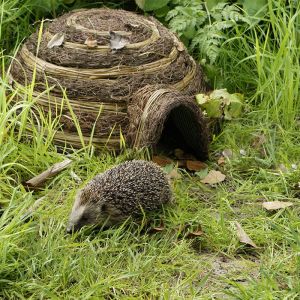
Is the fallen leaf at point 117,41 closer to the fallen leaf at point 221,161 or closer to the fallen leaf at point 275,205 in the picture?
the fallen leaf at point 221,161

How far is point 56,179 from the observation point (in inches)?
191

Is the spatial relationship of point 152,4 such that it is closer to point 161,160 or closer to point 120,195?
point 161,160

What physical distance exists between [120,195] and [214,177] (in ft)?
2.93

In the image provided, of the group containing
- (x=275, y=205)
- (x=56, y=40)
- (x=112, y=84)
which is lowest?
(x=275, y=205)

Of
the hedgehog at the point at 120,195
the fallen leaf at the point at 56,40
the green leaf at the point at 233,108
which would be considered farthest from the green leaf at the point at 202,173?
the fallen leaf at the point at 56,40

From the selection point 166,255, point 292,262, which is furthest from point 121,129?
point 292,262

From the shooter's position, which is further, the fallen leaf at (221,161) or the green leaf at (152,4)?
the green leaf at (152,4)

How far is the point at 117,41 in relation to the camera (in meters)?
5.41

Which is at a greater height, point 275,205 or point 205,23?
point 205,23

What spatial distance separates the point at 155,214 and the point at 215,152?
3.63ft

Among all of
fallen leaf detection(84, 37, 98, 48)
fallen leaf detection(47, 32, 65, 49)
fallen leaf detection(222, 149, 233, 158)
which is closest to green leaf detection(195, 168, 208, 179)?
fallen leaf detection(222, 149, 233, 158)

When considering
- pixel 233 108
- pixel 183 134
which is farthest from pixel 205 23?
pixel 183 134

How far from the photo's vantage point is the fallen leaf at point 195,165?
5230mm

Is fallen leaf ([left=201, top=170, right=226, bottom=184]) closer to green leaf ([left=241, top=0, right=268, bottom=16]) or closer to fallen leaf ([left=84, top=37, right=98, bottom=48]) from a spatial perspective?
fallen leaf ([left=84, top=37, right=98, bottom=48])
